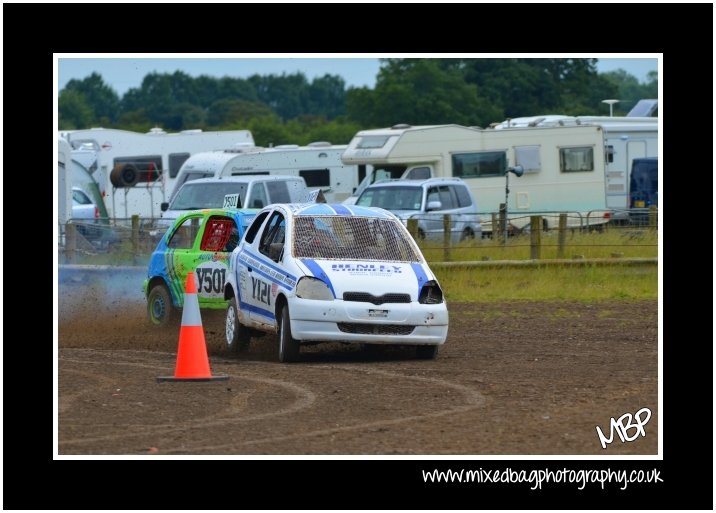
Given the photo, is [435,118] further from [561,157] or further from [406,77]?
[561,157]

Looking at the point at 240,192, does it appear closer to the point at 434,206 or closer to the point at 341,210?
the point at 434,206

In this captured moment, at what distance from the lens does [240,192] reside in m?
25.8

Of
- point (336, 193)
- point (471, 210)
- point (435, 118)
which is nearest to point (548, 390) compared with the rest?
point (471, 210)

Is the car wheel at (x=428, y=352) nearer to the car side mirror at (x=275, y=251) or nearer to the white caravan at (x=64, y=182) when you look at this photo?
the car side mirror at (x=275, y=251)

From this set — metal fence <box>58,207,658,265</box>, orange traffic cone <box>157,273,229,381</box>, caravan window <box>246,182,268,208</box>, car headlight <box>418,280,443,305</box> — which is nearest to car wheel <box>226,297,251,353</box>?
car headlight <box>418,280,443,305</box>

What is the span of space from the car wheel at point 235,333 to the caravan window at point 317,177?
65.6 feet

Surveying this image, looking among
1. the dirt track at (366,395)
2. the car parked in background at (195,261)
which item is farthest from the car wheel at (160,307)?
the dirt track at (366,395)

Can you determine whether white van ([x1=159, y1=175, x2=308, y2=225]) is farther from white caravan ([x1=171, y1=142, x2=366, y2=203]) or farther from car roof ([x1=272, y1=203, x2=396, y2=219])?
car roof ([x1=272, y1=203, x2=396, y2=219])

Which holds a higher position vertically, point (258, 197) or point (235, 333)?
point (258, 197)

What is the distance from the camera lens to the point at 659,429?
949cm

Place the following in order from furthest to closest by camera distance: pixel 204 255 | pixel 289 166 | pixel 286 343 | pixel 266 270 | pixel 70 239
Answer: pixel 289 166 → pixel 70 239 → pixel 204 255 → pixel 266 270 → pixel 286 343

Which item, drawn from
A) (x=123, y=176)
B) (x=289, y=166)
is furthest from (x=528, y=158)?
(x=123, y=176)

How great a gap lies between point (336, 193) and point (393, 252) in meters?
19.7

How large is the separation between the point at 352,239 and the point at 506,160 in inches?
780
